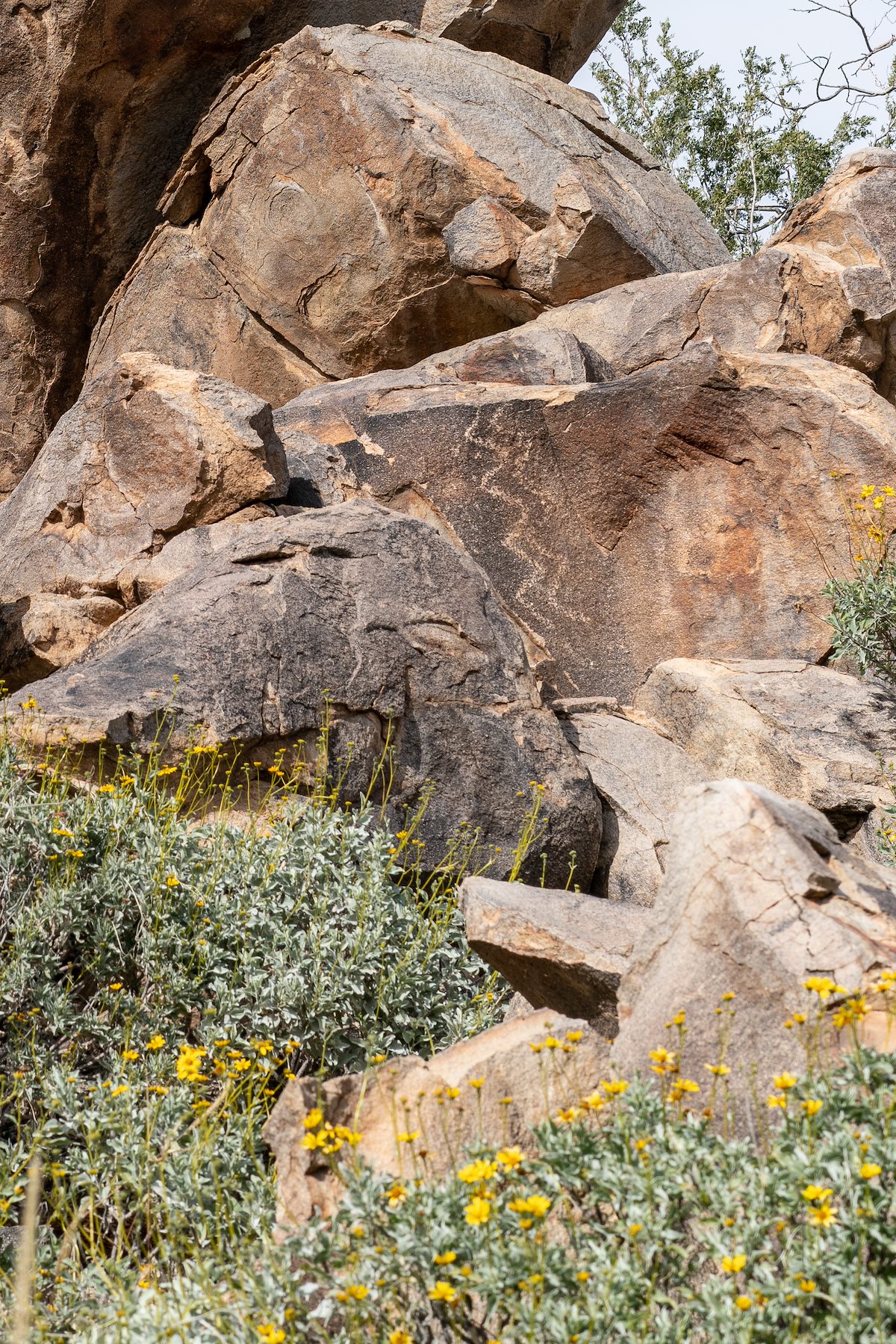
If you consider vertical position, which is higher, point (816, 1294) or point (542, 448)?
point (542, 448)

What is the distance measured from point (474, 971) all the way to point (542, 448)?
164 inches

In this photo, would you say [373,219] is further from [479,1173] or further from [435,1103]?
[479,1173]

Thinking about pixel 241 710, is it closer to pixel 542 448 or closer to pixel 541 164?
pixel 542 448

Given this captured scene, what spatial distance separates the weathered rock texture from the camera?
11203 mm

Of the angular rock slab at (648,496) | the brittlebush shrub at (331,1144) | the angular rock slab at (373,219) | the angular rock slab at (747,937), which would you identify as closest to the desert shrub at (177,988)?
the brittlebush shrub at (331,1144)

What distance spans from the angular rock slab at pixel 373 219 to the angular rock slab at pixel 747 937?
820cm

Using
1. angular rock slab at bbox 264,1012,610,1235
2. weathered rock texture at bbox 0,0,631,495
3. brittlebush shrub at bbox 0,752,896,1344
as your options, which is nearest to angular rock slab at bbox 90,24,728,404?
weathered rock texture at bbox 0,0,631,495

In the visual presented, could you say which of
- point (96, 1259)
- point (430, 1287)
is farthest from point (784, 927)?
point (96, 1259)

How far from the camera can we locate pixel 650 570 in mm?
7781

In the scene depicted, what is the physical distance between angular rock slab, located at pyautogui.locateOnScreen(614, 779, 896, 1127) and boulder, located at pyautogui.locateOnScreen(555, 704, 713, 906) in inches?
103

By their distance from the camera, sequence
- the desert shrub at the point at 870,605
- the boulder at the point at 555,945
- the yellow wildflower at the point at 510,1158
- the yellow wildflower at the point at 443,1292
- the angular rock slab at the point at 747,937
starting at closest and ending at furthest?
the yellow wildflower at the point at 443,1292, the yellow wildflower at the point at 510,1158, the angular rock slab at the point at 747,937, the boulder at the point at 555,945, the desert shrub at the point at 870,605

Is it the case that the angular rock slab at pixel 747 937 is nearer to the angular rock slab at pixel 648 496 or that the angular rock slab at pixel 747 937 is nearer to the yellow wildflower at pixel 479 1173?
the yellow wildflower at pixel 479 1173

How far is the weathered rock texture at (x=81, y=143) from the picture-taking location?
11203 millimetres

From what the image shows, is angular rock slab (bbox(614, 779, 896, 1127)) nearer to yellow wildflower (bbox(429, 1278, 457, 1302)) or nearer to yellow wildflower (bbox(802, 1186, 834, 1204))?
yellow wildflower (bbox(802, 1186, 834, 1204))
